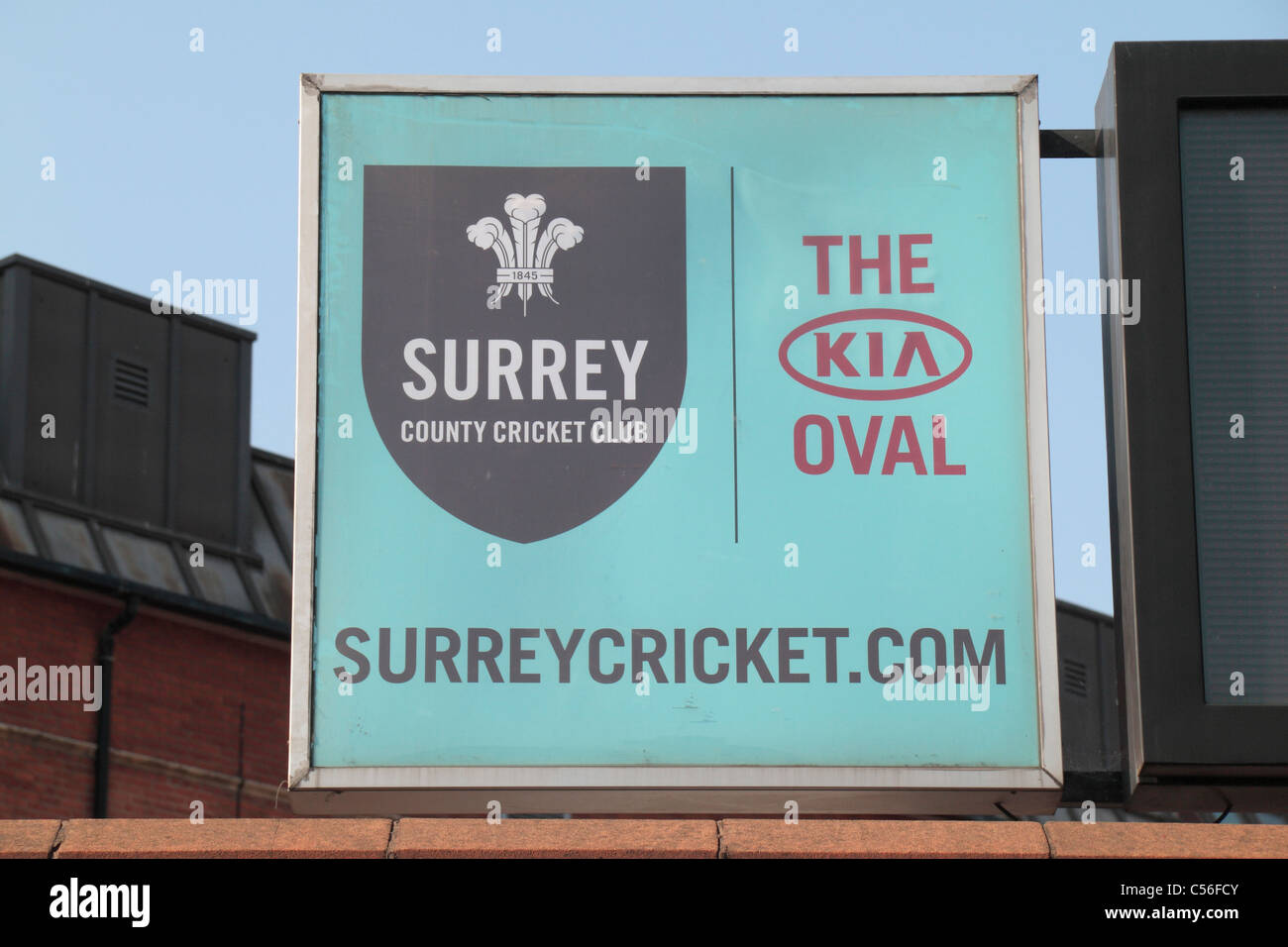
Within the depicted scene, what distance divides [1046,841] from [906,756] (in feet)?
2.90

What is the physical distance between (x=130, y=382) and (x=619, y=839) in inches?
943

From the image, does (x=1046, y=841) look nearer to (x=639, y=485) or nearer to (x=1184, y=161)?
(x=639, y=485)

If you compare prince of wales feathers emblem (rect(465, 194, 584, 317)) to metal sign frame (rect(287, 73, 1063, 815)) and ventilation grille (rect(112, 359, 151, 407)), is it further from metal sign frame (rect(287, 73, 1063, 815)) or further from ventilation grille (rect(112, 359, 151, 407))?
ventilation grille (rect(112, 359, 151, 407))

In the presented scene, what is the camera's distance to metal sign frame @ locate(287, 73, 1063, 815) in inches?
285

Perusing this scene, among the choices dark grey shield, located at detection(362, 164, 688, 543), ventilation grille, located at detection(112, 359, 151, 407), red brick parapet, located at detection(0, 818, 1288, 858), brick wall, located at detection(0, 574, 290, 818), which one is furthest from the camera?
ventilation grille, located at detection(112, 359, 151, 407)

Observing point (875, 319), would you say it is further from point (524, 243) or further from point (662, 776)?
point (662, 776)

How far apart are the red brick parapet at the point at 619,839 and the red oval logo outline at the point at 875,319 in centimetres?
183

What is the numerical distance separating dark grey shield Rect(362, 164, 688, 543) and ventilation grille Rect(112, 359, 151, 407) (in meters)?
22.0

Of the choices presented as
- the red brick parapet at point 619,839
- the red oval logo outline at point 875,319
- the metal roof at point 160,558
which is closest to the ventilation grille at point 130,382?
the metal roof at point 160,558

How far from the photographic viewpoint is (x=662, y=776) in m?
7.25

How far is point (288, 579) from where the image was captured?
29812 millimetres

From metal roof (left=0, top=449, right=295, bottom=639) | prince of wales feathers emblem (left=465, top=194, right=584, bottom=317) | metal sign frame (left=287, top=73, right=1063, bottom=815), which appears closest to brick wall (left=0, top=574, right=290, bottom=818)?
metal roof (left=0, top=449, right=295, bottom=639)

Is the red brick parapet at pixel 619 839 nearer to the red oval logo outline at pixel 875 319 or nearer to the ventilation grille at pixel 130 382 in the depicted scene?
the red oval logo outline at pixel 875 319
